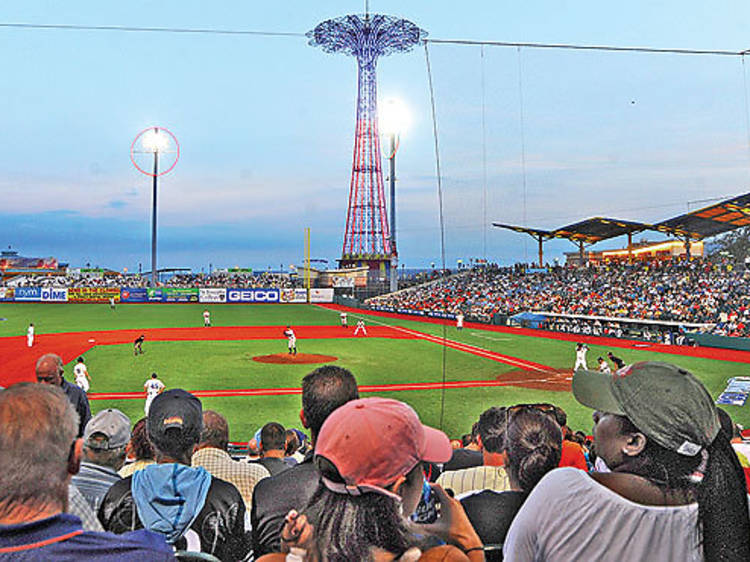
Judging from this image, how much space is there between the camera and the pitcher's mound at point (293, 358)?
2417cm

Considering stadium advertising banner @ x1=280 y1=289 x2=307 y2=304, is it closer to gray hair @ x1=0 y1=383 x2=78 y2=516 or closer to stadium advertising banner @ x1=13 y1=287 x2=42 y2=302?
stadium advertising banner @ x1=13 y1=287 x2=42 y2=302

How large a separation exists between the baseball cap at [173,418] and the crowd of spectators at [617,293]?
20.5 meters

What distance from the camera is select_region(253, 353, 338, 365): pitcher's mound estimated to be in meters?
24.2

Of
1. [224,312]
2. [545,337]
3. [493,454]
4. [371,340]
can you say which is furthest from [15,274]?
[493,454]

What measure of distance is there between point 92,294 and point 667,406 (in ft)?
232

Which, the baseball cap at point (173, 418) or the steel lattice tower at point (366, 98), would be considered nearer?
the baseball cap at point (173, 418)

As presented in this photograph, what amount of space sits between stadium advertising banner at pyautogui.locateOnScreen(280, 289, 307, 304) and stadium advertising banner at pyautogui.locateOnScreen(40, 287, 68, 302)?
935 inches

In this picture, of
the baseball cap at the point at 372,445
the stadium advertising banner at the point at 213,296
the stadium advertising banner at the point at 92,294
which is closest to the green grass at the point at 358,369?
the baseball cap at the point at 372,445

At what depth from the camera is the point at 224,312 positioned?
52094 millimetres

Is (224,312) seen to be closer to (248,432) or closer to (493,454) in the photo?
(248,432)

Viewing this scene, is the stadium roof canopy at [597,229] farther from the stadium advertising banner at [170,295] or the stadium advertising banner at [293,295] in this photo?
the stadium advertising banner at [170,295]

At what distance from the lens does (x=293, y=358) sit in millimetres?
24938

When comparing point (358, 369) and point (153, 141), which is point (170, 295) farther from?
point (358, 369)

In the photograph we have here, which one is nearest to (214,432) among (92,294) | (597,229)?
(597,229)
